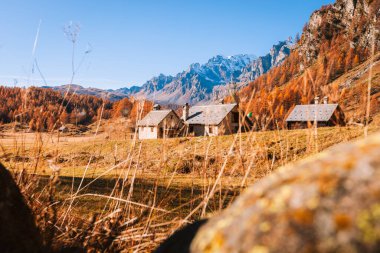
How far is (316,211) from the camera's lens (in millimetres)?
786

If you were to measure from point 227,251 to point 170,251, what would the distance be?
Answer: 0.57 meters

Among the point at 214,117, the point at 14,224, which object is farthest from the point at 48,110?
the point at 214,117

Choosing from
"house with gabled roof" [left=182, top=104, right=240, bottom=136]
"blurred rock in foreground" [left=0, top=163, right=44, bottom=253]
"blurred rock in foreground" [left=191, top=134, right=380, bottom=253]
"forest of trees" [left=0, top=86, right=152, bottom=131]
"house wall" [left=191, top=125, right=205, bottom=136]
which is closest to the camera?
"blurred rock in foreground" [left=191, top=134, right=380, bottom=253]

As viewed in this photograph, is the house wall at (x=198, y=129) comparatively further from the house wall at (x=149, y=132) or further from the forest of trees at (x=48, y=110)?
the forest of trees at (x=48, y=110)

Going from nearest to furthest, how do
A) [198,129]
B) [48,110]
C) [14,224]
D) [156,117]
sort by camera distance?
[14,224] → [48,110] → [198,129] → [156,117]

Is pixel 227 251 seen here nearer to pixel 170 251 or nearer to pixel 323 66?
pixel 170 251

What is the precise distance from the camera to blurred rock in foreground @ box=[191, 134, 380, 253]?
734 millimetres

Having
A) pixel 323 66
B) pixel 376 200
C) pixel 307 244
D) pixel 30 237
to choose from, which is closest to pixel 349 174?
pixel 376 200

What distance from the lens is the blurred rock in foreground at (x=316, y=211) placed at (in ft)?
2.41

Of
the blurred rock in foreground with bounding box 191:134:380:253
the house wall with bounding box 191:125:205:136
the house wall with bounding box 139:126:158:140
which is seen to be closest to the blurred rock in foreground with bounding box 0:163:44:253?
the blurred rock in foreground with bounding box 191:134:380:253

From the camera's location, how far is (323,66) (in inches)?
111

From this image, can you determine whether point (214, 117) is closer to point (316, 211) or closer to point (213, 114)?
point (213, 114)

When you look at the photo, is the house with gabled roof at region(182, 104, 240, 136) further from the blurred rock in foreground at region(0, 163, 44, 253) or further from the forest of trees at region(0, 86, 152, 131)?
the blurred rock in foreground at region(0, 163, 44, 253)

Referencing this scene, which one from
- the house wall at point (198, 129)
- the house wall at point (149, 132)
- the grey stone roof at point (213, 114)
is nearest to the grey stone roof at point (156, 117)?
the house wall at point (149, 132)
